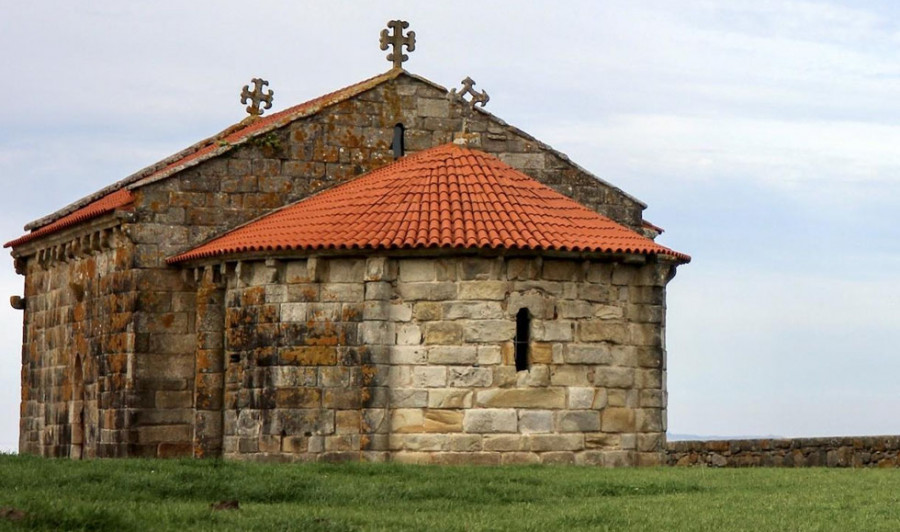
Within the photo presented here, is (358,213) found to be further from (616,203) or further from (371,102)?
(616,203)

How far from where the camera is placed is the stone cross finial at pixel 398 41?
87.9ft

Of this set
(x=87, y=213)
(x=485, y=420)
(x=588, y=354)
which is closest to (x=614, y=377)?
(x=588, y=354)

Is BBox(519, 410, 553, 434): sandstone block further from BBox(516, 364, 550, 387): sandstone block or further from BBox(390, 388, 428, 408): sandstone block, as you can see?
BBox(390, 388, 428, 408): sandstone block

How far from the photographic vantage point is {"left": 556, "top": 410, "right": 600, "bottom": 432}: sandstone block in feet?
72.4

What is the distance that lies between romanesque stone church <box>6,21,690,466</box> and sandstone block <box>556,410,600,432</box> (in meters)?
0.03

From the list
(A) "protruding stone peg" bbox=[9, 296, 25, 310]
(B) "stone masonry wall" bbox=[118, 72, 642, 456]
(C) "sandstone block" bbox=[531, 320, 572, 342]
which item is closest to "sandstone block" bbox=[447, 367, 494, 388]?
(C) "sandstone block" bbox=[531, 320, 572, 342]

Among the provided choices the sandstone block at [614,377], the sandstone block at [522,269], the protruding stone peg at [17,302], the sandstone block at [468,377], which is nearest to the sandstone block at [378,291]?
the sandstone block at [468,377]

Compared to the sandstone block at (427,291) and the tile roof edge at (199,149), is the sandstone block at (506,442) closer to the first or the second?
the sandstone block at (427,291)

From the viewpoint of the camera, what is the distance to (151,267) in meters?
24.9

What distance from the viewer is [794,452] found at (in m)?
25.4

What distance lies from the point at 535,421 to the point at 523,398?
361 mm

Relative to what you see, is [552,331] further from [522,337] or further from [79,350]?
[79,350]

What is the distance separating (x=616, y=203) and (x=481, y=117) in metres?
2.80

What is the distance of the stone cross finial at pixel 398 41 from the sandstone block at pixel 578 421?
7.51 m
